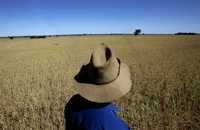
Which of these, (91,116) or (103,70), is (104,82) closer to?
(103,70)

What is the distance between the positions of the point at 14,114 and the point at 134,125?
3.39 meters

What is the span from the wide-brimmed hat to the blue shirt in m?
0.08

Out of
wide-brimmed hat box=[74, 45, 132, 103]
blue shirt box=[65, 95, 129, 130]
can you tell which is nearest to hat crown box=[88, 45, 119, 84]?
wide-brimmed hat box=[74, 45, 132, 103]

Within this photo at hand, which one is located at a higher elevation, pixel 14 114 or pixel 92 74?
pixel 92 74

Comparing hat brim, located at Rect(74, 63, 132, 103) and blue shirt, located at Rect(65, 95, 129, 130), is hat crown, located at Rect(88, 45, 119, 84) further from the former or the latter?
blue shirt, located at Rect(65, 95, 129, 130)

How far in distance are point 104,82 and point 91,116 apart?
29 cm

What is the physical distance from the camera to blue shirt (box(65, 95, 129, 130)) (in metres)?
2.10

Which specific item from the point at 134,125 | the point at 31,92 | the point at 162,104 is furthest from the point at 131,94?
the point at 31,92

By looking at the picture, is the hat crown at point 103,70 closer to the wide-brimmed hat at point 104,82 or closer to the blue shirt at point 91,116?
the wide-brimmed hat at point 104,82

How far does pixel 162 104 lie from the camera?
7.79 m

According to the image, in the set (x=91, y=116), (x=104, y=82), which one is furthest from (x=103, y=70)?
(x=91, y=116)

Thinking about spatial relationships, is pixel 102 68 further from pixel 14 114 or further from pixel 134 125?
pixel 14 114

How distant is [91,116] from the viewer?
7.06ft

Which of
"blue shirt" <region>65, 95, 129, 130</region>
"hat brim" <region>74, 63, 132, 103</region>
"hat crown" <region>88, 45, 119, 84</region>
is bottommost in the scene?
"blue shirt" <region>65, 95, 129, 130</region>
